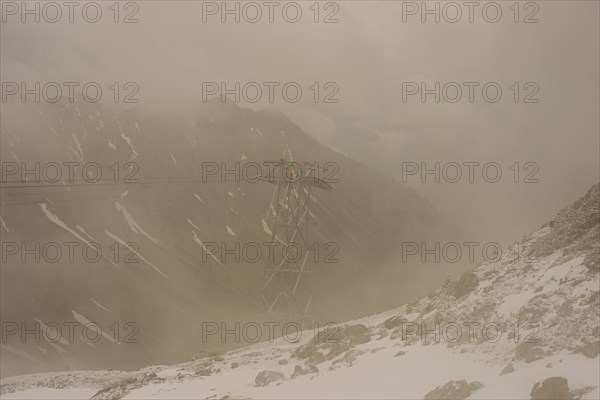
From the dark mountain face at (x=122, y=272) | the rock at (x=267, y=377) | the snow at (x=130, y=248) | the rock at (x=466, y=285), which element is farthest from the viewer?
the snow at (x=130, y=248)

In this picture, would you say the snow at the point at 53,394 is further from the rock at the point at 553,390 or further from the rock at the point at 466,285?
the rock at the point at 553,390

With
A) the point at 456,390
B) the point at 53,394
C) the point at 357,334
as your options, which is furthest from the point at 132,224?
the point at 456,390

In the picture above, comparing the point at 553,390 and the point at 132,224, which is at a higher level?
the point at 553,390

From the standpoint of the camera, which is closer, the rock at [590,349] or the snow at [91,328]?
the rock at [590,349]

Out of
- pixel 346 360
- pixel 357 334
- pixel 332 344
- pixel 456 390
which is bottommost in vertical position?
pixel 332 344

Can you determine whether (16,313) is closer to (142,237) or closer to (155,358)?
(155,358)

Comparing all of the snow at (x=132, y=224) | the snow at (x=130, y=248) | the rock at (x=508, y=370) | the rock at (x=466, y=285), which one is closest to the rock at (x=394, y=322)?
the rock at (x=466, y=285)

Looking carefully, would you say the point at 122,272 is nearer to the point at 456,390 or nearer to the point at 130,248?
the point at 130,248
